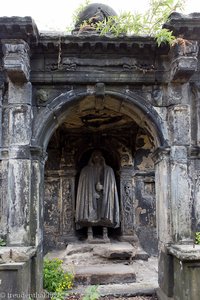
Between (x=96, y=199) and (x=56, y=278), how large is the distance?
2.73 m

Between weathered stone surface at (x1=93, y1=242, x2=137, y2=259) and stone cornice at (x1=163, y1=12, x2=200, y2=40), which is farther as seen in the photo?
weathered stone surface at (x1=93, y1=242, x2=137, y2=259)

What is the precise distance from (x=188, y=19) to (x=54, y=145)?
14.9 feet

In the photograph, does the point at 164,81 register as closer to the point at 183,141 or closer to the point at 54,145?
the point at 183,141

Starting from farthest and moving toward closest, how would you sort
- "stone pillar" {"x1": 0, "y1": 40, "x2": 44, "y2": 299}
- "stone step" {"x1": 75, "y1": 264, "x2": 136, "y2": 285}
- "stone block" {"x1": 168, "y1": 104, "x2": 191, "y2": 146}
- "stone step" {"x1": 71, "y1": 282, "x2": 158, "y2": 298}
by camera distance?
"stone step" {"x1": 75, "y1": 264, "x2": 136, "y2": 285}
"stone step" {"x1": 71, "y1": 282, "x2": 158, "y2": 298}
"stone block" {"x1": 168, "y1": 104, "x2": 191, "y2": 146}
"stone pillar" {"x1": 0, "y1": 40, "x2": 44, "y2": 299}

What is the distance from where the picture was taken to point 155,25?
4961mm

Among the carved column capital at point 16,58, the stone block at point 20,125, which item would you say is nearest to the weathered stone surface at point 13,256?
the stone block at point 20,125

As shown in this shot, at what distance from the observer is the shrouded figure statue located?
766 cm

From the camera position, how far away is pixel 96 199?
783 centimetres

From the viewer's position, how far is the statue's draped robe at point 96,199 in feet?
25.1

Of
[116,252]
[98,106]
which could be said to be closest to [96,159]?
[116,252]

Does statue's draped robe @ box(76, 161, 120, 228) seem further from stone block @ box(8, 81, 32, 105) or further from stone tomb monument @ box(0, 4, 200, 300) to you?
stone block @ box(8, 81, 32, 105)

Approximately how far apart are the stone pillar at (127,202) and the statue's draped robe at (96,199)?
18 centimetres

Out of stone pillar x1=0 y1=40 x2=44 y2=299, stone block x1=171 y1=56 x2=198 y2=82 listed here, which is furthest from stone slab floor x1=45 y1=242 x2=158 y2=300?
stone block x1=171 y1=56 x2=198 y2=82

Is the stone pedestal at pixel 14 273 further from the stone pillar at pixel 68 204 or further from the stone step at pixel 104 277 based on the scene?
the stone pillar at pixel 68 204
